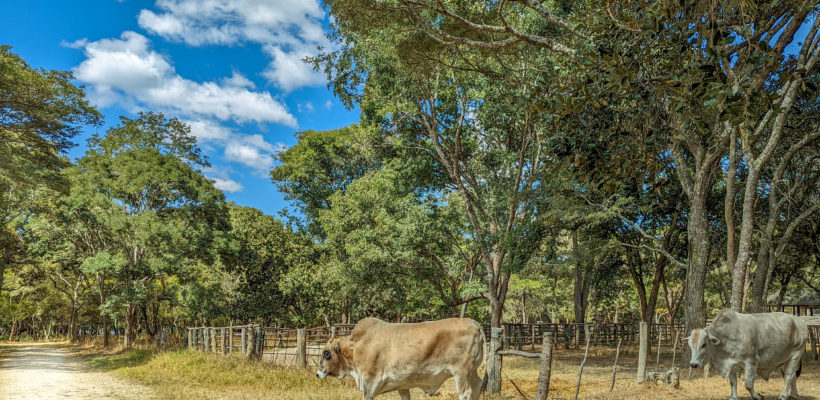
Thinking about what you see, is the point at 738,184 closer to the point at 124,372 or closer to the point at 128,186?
the point at 124,372

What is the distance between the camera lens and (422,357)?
6.89m

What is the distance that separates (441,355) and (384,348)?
2.60 feet

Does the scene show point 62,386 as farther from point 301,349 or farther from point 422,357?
point 422,357

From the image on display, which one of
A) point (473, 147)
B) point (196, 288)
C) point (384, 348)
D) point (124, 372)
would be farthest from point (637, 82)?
point (196, 288)

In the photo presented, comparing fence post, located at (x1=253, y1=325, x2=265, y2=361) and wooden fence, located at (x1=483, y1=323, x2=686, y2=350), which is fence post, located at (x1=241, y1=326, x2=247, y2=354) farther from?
wooden fence, located at (x1=483, y1=323, x2=686, y2=350)

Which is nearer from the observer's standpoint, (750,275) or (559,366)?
(750,275)

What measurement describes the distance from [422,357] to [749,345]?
209 inches

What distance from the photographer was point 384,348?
23.4 ft

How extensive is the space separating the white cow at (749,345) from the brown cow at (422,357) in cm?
401

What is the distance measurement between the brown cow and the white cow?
4014 mm

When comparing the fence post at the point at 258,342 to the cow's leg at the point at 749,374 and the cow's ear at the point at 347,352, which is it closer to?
the cow's ear at the point at 347,352

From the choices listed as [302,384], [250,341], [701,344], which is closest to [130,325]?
[250,341]

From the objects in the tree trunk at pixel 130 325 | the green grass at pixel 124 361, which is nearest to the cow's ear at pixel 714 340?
the green grass at pixel 124 361

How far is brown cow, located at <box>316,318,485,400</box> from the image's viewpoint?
685 cm
